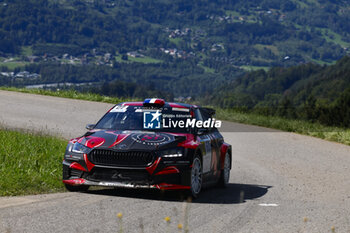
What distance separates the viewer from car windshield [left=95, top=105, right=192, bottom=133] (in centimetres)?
1002

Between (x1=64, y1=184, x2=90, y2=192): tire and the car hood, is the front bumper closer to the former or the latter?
the car hood

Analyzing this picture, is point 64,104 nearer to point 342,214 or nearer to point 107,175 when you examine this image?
point 107,175

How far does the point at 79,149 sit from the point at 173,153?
4.60 feet

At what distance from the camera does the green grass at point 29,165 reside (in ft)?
30.8

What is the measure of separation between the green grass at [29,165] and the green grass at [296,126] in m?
10.0

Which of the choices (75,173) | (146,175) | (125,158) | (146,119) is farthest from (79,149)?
(146,119)

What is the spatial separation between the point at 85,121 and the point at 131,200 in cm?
1268

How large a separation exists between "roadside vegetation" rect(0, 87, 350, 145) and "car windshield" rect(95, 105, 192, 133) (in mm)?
10524

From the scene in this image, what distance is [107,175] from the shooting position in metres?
9.11

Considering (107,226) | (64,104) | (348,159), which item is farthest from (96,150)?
(64,104)

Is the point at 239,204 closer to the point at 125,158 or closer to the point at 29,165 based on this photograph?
the point at 125,158

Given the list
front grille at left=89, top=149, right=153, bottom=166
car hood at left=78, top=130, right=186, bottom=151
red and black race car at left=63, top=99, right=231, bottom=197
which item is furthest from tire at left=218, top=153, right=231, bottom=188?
front grille at left=89, top=149, right=153, bottom=166

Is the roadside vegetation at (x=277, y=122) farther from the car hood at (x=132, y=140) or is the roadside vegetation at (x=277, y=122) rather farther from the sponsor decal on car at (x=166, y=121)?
the car hood at (x=132, y=140)

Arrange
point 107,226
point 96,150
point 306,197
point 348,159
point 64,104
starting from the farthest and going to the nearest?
point 64,104
point 348,159
point 306,197
point 96,150
point 107,226
